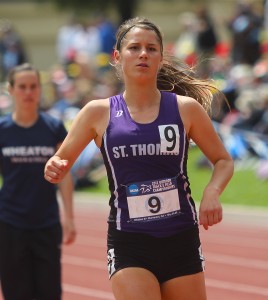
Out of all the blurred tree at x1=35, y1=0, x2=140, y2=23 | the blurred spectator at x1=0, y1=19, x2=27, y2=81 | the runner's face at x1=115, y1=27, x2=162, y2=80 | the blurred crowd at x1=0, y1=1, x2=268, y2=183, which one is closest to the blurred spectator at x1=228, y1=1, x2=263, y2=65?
the blurred crowd at x1=0, y1=1, x2=268, y2=183

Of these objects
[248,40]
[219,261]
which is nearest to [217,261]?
[219,261]

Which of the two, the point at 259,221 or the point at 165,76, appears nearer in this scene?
the point at 165,76

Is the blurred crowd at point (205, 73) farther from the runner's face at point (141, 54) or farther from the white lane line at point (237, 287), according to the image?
the runner's face at point (141, 54)

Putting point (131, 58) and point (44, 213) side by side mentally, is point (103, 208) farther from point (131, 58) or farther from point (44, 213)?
point (131, 58)

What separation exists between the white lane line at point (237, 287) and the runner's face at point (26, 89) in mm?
3009

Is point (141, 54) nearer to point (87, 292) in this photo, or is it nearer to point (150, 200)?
point (150, 200)

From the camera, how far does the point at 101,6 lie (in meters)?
35.2

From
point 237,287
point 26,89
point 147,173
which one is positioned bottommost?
point 237,287

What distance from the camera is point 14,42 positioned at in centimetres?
2370

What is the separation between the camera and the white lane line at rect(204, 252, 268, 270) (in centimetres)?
998

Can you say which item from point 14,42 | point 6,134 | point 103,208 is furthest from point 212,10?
point 6,134

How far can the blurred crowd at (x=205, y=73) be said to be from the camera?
1633cm

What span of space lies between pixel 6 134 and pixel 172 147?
211 centimetres

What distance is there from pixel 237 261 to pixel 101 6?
25.7 meters
